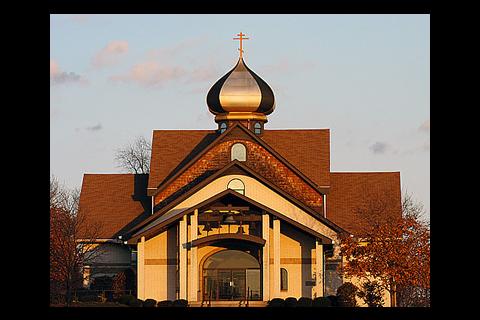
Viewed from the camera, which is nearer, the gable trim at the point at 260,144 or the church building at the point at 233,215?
the church building at the point at 233,215

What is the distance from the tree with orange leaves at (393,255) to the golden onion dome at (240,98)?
1172cm

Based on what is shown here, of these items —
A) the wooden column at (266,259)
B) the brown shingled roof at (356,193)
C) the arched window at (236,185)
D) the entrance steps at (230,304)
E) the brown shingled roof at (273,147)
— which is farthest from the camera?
the brown shingled roof at (273,147)

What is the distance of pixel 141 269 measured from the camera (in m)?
42.8

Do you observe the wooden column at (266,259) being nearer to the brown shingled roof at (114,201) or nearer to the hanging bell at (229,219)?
the hanging bell at (229,219)

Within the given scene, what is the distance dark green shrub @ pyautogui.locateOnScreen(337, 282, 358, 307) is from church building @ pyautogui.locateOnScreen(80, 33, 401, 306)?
1.67 m

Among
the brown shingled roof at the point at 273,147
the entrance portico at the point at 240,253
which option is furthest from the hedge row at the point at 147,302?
the brown shingled roof at the point at 273,147

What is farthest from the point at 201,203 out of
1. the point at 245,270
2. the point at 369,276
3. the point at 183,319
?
the point at 183,319

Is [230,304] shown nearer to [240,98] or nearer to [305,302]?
[305,302]

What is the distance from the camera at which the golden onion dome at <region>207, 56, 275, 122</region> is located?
167ft

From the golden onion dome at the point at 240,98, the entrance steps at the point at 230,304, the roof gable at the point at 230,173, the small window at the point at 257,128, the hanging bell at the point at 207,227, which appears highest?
the golden onion dome at the point at 240,98

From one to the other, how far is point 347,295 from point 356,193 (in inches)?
390

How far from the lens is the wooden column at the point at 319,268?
42.1 metres

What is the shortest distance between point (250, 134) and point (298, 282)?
279 inches

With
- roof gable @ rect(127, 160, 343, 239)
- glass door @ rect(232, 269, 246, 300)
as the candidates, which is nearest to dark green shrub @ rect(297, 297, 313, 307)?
glass door @ rect(232, 269, 246, 300)
